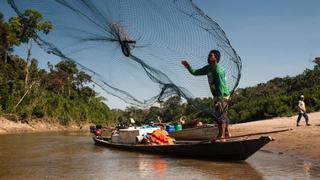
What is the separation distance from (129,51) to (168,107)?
2.69 meters

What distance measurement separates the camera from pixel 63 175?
9.48 m

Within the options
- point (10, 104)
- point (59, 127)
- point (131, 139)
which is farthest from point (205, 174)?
point (59, 127)

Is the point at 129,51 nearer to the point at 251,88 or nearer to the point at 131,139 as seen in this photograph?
the point at 131,139

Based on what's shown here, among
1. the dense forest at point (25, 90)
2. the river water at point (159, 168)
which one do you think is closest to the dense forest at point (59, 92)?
the dense forest at point (25, 90)

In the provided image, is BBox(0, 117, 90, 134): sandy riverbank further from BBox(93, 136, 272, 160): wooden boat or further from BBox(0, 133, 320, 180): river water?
BBox(93, 136, 272, 160): wooden boat

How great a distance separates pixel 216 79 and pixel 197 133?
19.6 ft

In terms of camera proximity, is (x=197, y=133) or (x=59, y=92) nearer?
(x=197, y=133)

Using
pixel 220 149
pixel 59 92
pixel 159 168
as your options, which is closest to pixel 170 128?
pixel 220 149

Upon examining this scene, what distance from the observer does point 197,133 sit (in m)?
15.6

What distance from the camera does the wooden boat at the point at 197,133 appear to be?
48.8ft

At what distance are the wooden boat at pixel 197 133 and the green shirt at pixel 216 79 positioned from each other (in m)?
4.84

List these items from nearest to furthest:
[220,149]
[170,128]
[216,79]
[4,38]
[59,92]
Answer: [216,79] < [220,149] < [170,128] < [4,38] < [59,92]

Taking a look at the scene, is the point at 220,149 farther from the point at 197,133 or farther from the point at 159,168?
the point at 197,133

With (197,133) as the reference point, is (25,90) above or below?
above
